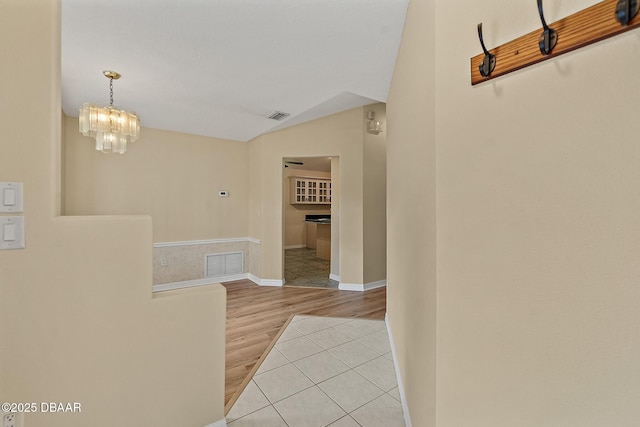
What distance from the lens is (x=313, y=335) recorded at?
2641 millimetres

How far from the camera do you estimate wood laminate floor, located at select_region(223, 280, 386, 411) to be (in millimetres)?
2145

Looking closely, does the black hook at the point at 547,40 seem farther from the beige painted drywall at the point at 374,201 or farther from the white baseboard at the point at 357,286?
the white baseboard at the point at 357,286

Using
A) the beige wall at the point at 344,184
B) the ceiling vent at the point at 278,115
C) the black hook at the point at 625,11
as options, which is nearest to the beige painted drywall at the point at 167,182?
the beige wall at the point at 344,184

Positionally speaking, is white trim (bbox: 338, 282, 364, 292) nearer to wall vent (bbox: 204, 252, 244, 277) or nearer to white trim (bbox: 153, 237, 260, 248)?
white trim (bbox: 153, 237, 260, 248)

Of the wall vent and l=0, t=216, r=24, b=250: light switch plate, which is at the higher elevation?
l=0, t=216, r=24, b=250: light switch plate

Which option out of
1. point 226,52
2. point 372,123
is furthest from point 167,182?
point 372,123

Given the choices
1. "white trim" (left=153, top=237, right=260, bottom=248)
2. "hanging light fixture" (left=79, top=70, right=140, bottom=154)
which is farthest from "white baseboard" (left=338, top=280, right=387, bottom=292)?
"hanging light fixture" (left=79, top=70, right=140, bottom=154)

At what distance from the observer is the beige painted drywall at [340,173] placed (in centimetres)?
412

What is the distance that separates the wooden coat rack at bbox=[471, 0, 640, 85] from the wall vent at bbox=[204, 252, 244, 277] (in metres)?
4.43

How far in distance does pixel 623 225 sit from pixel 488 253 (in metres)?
0.32

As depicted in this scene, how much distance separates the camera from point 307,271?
525cm

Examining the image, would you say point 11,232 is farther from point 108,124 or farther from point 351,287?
point 351,287

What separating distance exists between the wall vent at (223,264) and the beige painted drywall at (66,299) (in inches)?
125

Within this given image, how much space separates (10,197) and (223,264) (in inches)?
145
